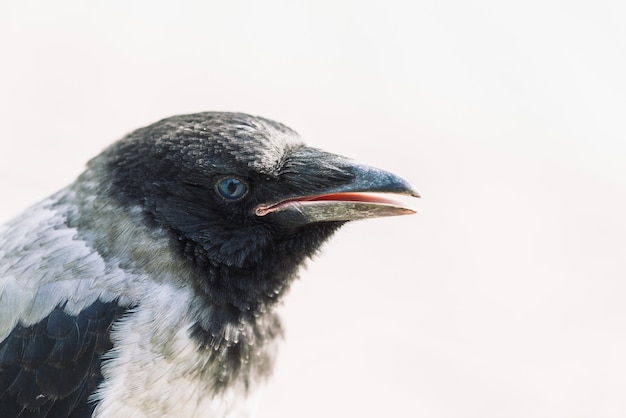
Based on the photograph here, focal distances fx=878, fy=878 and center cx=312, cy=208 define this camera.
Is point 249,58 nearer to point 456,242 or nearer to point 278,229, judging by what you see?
point 456,242

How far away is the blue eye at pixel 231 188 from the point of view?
12.5 feet

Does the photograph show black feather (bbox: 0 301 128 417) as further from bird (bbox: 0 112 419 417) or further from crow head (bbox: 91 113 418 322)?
crow head (bbox: 91 113 418 322)

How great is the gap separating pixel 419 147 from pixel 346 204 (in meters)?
8.19

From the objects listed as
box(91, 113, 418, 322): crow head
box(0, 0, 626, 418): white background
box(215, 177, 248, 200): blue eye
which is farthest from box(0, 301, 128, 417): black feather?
box(0, 0, 626, 418): white background

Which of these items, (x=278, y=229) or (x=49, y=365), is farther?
(x=278, y=229)

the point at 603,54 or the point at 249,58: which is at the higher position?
the point at 603,54

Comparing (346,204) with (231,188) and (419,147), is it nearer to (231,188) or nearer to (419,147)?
(231,188)

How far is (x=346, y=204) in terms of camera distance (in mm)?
3881

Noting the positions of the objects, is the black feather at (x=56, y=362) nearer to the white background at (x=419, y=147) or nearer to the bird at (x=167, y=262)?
the bird at (x=167, y=262)

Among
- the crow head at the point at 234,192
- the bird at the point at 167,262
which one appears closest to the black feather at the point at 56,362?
the bird at the point at 167,262

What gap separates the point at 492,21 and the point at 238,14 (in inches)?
169

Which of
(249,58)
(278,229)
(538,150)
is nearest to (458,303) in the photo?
(538,150)

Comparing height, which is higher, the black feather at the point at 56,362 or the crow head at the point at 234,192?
the crow head at the point at 234,192

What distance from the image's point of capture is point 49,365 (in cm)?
371
